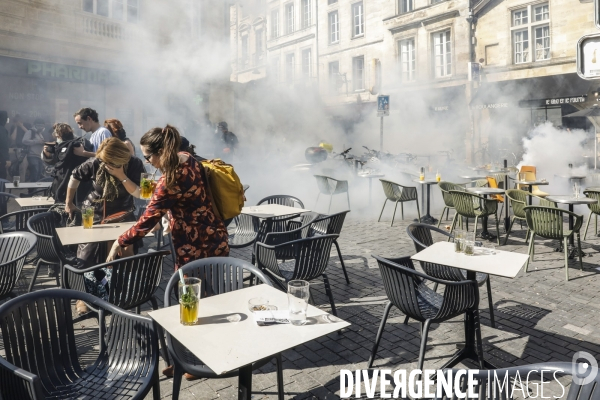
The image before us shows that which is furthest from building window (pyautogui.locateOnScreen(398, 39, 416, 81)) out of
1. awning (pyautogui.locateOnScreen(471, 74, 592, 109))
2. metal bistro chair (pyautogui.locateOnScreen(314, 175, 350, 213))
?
metal bistro chair (pyautogui.locateOnScreen(314, 175, 350, 213))

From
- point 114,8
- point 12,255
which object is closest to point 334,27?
point 114,8

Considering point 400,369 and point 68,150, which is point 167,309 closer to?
point 400,369

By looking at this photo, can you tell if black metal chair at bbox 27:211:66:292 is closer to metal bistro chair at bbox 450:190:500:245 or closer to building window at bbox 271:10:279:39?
metal bistro chair at bbox 450:190:500:245

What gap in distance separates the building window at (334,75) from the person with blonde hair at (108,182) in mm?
Answer: 21323

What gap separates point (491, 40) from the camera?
58.1 feet

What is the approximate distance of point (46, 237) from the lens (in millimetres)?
3699

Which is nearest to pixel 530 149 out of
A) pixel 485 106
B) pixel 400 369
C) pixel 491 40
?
pixel 485 106

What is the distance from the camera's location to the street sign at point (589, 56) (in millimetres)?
2853

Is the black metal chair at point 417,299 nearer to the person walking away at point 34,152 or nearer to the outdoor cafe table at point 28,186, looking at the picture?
the outdoor cafe table at point 28,186

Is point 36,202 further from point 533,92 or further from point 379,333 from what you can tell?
point 533,92

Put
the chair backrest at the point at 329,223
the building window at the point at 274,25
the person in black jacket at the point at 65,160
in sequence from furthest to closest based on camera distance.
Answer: the building window at the point at 274,25 < the person in black jacket at the point at 65,160 < the chair backrest at the point at 329,223

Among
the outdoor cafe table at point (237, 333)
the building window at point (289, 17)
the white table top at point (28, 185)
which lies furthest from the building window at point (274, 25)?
the outdoor cafe table at point (237, 333)

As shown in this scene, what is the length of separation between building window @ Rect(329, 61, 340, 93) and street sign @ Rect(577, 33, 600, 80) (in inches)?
865

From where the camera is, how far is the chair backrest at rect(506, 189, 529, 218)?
6402 mm
